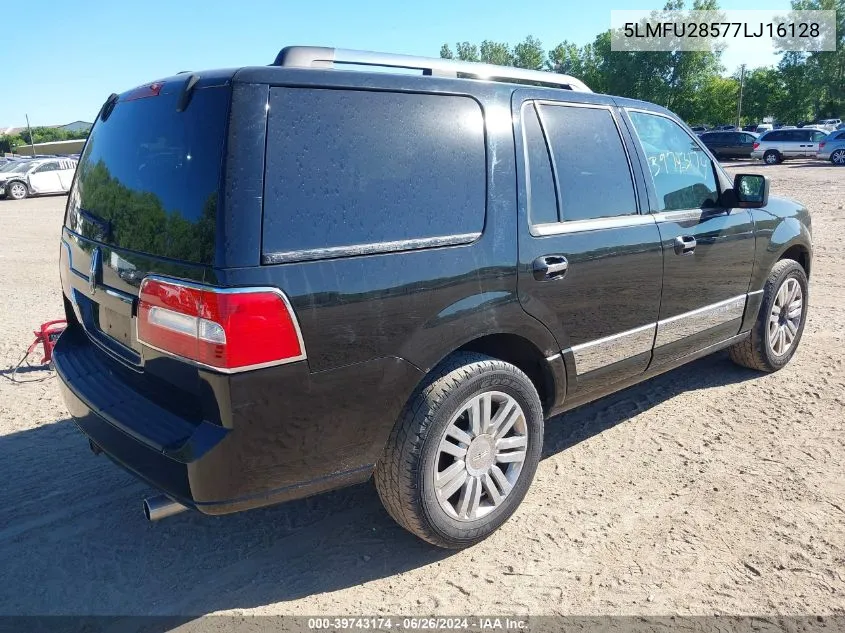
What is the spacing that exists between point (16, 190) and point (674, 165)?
26.2 meters

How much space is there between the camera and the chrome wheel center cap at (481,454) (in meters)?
2.94

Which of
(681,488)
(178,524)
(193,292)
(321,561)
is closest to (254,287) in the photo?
(193,292)

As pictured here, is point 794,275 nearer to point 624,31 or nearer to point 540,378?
point 540,378

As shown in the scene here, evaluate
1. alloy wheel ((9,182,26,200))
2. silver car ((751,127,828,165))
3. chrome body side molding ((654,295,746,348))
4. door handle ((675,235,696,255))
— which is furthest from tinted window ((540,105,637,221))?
silver car ((751,127,828,165))

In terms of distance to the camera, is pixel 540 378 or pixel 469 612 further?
pixel 540 378

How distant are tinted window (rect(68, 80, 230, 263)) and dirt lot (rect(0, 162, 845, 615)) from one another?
137cm

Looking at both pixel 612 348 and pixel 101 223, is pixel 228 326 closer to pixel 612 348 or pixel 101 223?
pixel 101 223

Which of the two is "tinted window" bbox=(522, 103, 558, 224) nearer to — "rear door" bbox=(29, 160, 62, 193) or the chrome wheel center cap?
the chrome wheel center cap

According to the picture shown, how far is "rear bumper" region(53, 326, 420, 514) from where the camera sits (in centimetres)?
229

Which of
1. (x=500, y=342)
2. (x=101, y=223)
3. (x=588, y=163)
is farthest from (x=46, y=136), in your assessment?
(x=500, y=342)

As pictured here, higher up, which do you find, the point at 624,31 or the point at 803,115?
the point at 624,31

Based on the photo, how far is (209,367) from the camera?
225cm

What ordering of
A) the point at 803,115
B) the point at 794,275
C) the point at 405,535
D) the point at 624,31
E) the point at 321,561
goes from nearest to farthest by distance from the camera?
the point at 321,561
the point at 405,535
the point at 794,275
the point at 803,115
the point at 624,31

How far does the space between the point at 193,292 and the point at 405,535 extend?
1557 millimetres
